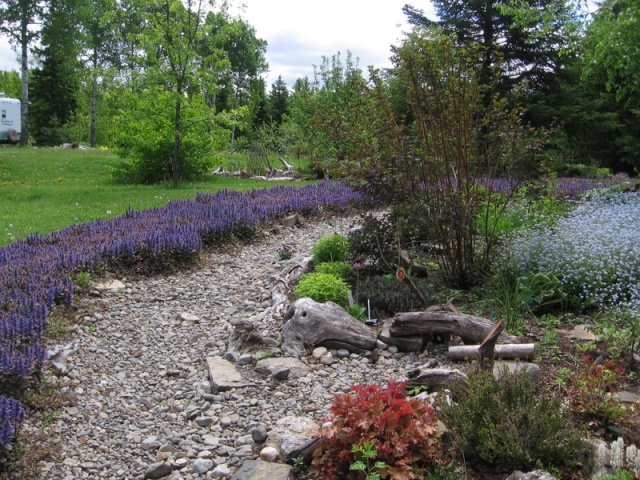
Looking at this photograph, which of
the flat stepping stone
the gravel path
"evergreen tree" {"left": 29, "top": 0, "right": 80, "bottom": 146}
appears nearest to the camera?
the gravel path

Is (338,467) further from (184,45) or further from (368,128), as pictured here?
(184,45)

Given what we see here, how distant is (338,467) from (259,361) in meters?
1.60

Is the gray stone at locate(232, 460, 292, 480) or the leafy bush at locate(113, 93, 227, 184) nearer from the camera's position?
the gray stone at locate(232, 460, 292, 480)

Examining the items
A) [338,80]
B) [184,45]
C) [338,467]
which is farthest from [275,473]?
[338,80]

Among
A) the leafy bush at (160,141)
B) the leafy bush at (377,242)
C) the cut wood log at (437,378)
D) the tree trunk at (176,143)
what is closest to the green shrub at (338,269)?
the leafy bush at (377,242)

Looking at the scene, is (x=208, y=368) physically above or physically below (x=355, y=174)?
below

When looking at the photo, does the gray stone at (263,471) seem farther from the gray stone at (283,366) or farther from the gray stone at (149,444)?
the gray stone at (283,366)

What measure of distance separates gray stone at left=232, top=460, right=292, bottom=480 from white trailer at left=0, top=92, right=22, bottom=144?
28033 mm

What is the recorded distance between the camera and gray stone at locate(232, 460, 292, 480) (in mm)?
2778

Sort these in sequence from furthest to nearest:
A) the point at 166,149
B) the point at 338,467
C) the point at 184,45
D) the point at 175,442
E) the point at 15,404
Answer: the point at 166,149 < the point at 184,45 < the point at 175,442 < the point at 15,404 < the point at 338,467

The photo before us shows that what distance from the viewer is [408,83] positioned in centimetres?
566

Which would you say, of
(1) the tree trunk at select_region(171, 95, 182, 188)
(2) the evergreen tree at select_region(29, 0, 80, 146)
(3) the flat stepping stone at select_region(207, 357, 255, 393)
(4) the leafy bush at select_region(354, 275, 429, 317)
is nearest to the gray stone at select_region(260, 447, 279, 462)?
(3) the flat stepping stone at select_region(207, 357, 255, 393)

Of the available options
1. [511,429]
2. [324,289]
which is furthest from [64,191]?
[511,429]

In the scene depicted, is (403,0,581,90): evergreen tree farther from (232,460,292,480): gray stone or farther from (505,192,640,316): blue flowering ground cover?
(232,460,292,480): gray stone
